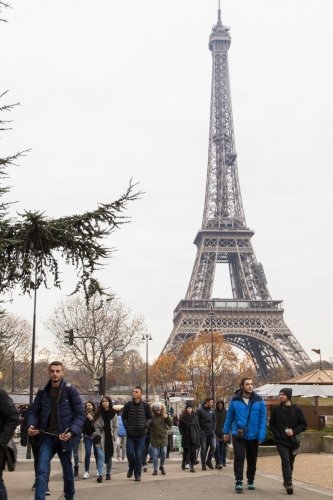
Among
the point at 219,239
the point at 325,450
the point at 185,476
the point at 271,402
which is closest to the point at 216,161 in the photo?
the point at 219,239

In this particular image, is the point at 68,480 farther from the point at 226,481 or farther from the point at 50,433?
the point at 226,481

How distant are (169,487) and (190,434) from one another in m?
3.81

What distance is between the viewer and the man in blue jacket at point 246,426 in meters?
10.7

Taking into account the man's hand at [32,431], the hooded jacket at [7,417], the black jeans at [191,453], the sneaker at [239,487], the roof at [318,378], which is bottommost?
the sneaker at [239,487]

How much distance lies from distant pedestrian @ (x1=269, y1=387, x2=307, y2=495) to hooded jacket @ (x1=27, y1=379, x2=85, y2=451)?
3.87 metres

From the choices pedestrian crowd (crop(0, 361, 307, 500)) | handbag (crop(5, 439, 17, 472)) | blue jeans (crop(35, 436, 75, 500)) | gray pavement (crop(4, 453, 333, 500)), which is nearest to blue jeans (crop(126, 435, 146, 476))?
pedestrian crowd (crop(0, 361, 307, 500))

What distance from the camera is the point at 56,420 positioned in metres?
8.35

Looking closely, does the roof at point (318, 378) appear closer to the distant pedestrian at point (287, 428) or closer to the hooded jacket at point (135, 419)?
the hooded jacket at point (135, 419)

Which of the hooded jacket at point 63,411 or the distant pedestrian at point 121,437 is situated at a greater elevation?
the hooded jacket at point 63,411

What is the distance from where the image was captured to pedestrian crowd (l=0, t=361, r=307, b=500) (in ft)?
27.2

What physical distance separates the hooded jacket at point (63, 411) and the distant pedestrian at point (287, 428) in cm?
387

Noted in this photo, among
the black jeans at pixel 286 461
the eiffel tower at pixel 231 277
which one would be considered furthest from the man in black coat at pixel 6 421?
the eiffel tower at pixel 231 277

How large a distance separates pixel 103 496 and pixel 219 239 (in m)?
78.4

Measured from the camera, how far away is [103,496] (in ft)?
34.5
